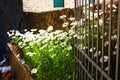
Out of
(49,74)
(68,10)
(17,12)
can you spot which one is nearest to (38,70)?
(49,74)

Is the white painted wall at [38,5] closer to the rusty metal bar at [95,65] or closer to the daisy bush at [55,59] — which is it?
the daisy bush at [55,59]

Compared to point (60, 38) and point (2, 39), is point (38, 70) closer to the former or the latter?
point (60, 38)

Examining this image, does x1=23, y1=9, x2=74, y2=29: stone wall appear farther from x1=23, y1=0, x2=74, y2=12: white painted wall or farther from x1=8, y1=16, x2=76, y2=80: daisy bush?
x1=23, y1=0, x2=74, y2=12: white painted wall

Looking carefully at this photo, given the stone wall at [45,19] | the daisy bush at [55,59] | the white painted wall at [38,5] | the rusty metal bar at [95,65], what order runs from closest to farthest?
the rusty metal bar at [95,65], the daisy bush at [55,59], the stone wall at [45,19], the white painted wall at [38,5]

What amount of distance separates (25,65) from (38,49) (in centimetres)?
58

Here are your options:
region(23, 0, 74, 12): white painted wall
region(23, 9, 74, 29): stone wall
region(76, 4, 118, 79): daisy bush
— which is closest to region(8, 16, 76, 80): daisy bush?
region(76, 4, 118, 79): daisy bush

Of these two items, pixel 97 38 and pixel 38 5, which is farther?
pixel 38 5

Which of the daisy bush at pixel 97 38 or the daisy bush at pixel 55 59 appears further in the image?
the daisy bush at pixel 55 59

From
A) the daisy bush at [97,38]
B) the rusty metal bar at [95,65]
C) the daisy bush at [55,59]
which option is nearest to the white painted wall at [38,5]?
the daisy bush at [55,59]

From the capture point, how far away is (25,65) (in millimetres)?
5797

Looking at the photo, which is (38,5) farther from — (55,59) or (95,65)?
(95,65)

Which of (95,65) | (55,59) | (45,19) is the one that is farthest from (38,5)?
(95,65)

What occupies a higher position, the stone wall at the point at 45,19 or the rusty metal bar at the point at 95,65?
the rusty metal bar at the point at 95,65

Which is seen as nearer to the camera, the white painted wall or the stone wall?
the stone wall
